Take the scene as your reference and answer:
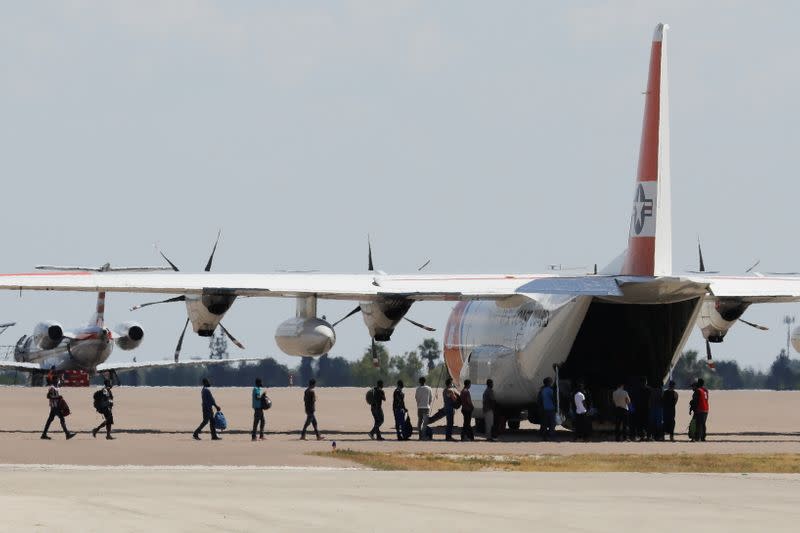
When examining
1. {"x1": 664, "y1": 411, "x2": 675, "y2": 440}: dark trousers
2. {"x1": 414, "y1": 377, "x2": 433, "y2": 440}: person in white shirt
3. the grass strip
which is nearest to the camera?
the grass strip

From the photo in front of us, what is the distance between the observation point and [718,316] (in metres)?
39.9

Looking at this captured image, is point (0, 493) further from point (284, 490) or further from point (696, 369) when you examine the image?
point (696, 369)

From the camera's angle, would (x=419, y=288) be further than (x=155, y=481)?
Yes

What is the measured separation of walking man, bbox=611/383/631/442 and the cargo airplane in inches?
47.5

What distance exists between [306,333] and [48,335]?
43174 millimetres

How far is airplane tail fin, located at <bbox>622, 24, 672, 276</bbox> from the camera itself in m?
33.3

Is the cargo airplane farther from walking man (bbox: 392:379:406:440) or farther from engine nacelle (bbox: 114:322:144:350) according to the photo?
engine nacelle (bbox: 114:322:144:350)

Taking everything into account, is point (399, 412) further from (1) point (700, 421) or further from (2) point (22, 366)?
(2) point (22, 366)

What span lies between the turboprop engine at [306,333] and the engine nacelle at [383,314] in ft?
4.52

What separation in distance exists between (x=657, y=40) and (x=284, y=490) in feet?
57.9

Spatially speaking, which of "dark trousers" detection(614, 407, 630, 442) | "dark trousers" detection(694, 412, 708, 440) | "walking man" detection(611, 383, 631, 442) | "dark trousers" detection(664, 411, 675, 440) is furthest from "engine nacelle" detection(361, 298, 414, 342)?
"dark trousers" detection(694, 412, 708, 440)

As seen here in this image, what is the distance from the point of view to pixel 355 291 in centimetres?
3509

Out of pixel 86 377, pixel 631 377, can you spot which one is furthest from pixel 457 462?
pixel 86 377

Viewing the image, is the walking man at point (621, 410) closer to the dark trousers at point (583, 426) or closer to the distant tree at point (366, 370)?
the dark trousers at point (583, 426)
